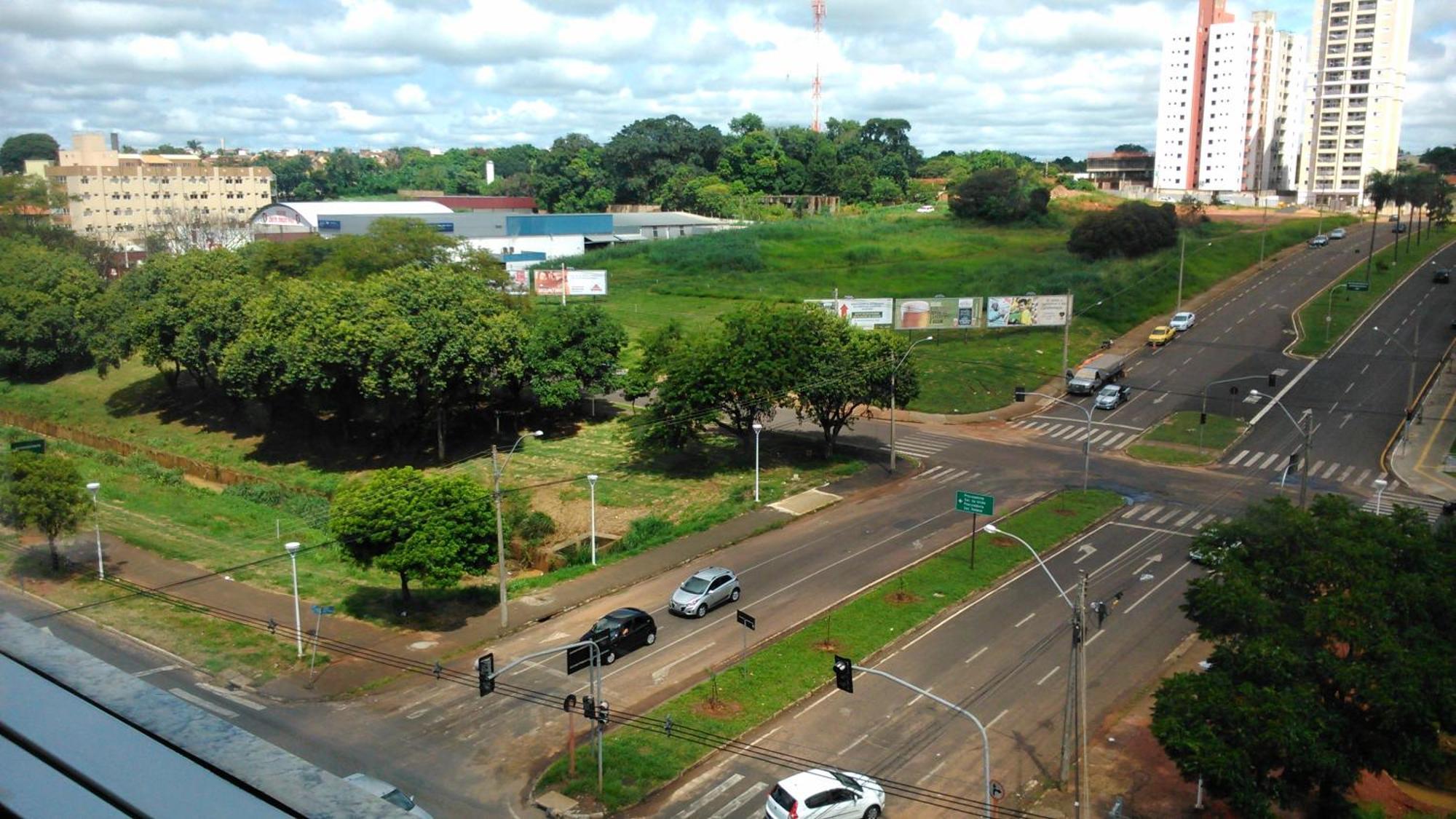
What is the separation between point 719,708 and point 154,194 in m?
67.4

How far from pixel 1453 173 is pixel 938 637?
142612mm

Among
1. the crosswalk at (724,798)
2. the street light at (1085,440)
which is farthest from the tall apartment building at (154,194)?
the street light at (1085,440)

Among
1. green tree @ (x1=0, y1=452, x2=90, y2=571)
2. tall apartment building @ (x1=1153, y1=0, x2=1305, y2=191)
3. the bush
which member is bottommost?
green tree @ (x1=0, y1=452, x2=90, y2=571)

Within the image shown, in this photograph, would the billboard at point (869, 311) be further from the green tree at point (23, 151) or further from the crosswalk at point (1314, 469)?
the green tree at point (23, 151)

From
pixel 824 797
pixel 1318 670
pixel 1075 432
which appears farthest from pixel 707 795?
pixel 1075 432

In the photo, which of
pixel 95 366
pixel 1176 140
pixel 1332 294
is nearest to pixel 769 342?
pixel 95 366

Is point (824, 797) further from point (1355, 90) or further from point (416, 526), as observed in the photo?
point (1355, 90)

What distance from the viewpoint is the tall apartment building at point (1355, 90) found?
123 meters

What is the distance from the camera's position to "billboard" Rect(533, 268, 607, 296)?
73.6 meters

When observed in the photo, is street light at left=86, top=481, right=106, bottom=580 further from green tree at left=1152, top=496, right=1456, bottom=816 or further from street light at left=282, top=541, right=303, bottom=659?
green tree at left=1152, top=496, right=1456, bottom=816

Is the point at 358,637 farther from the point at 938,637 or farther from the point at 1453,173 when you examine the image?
the point at 1453,173

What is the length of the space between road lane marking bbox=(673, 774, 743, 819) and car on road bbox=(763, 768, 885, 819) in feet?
3.44

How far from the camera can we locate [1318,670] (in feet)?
57.5

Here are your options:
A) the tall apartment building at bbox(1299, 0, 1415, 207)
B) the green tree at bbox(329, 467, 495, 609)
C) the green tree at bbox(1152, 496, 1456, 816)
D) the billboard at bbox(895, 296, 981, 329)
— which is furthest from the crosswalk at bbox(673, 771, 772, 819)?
the tall apartment building at bbox(1299, 0, 1415, 207)
